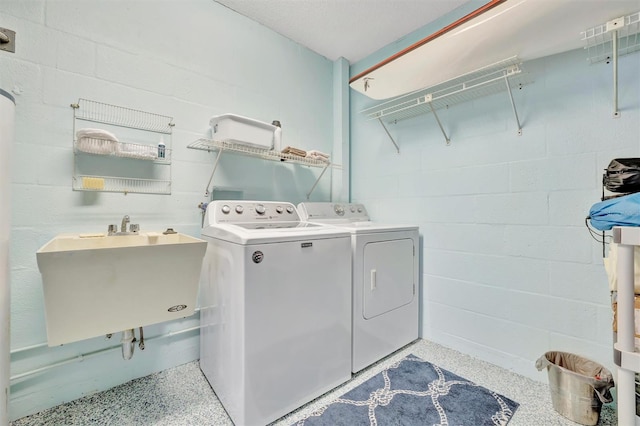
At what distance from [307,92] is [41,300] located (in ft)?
8.29

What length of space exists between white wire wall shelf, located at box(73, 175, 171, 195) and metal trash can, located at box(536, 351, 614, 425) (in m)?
2.58

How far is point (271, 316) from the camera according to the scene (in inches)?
54.6

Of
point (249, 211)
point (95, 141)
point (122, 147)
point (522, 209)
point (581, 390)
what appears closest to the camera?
point (581, 390)

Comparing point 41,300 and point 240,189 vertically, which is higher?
point 240,189

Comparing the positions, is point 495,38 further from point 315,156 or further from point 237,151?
point 237,151

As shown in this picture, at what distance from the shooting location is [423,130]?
7.87 ft

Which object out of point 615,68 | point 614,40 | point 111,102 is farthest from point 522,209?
A: point 111,102

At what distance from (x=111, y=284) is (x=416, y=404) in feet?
5.58

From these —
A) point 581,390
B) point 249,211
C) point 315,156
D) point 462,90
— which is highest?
point 462,90

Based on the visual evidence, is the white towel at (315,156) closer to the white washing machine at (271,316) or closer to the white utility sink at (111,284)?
the white washing machine at (271,316)

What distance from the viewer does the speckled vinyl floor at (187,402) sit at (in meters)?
1.41

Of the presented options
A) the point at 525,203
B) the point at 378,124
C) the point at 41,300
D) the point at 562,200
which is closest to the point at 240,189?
the point at 41,300

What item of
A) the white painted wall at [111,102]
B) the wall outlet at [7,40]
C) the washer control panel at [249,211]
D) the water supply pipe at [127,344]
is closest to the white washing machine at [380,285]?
the washer control panel at [249,211]

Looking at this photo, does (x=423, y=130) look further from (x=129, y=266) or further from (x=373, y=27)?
(x=129, y=266)
